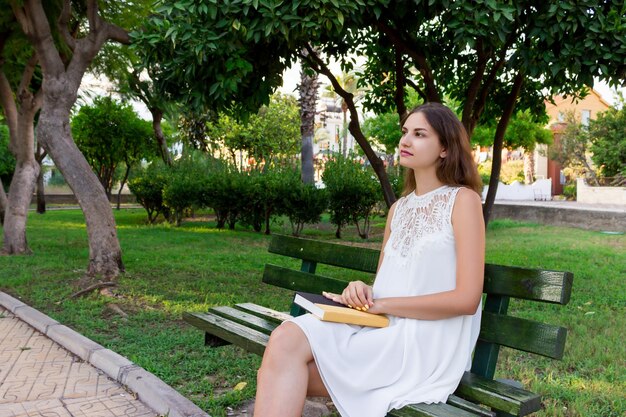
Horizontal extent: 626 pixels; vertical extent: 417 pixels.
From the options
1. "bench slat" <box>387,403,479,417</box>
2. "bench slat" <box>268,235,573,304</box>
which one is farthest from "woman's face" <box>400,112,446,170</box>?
"bench slat" <box>387,403,479,417</box>

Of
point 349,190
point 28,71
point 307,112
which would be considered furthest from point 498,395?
point 307,112

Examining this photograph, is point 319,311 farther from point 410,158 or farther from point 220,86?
point 220,86

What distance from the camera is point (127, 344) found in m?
5.02

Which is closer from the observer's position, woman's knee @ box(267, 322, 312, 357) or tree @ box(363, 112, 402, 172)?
woman's knee @ box(267, 322, 312, 357)

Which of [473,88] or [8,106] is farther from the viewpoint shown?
[8,106]

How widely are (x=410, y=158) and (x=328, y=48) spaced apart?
5.35 m

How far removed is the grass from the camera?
13.2ft

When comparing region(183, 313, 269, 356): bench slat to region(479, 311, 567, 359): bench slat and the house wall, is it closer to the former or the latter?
region(479, 311, 567, 359): bench slat

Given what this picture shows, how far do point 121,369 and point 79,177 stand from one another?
420cm

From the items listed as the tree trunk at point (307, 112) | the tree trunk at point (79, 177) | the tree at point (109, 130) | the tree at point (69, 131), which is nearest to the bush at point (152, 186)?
the tree trunk at point (307, 112)

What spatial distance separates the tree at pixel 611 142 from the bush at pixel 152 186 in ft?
69.5

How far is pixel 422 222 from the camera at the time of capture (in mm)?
2752

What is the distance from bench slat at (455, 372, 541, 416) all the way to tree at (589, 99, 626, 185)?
1150 inches

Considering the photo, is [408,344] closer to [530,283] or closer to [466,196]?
[530,283]
